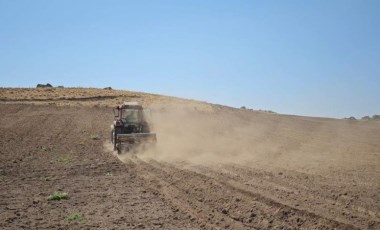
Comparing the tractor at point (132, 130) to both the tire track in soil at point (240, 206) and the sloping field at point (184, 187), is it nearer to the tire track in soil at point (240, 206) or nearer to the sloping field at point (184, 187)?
the sloping field at point (184, 187)

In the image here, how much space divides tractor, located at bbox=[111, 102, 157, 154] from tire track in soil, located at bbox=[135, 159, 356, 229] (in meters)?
9.21

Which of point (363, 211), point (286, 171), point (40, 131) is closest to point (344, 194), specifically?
point (363, 211)

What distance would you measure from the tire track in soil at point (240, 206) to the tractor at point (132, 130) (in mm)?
9212

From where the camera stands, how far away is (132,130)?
2519 centimetres

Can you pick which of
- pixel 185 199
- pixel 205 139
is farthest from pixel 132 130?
pixel 185 199

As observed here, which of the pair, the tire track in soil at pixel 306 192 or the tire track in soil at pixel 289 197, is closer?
the tire track in soil at pixel 289 197

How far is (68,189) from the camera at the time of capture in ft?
44.5

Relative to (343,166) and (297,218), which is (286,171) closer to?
(343,166)

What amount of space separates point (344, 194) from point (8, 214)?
823cm

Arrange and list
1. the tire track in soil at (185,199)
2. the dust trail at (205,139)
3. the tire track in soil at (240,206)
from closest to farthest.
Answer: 1. the tire track in soil at (240,206)
2. the tire track in soil at (185,199)
3. the dust trail at (205,139)

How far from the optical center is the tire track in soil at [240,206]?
8571 millimetres

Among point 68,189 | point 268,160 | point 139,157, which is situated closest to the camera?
point 68,189

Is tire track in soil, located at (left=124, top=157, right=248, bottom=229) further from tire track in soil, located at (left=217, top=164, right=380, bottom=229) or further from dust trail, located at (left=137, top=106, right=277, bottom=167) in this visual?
dust trail, located at (left=137, top=106, right=277, bottom=167)

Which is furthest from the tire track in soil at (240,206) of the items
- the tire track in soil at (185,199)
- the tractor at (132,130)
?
the tractor at (132,130)
